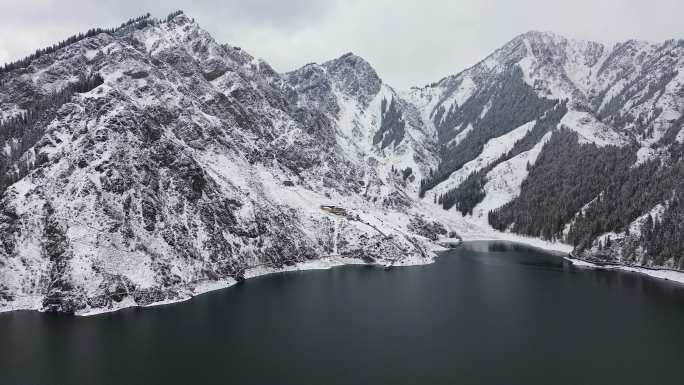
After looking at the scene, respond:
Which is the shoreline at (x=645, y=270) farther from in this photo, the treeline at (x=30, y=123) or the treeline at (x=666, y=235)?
the treeline at (x=30, y=123)

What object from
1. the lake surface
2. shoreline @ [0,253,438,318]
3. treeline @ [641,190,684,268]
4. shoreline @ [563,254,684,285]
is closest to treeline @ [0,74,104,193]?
shoreline @ [0,253,438,318]

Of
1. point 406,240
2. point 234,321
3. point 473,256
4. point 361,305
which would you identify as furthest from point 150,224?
point 473,256

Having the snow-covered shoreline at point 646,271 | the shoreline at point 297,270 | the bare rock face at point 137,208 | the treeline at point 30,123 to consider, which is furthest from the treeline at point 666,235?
Result: the treeline at point 30,123

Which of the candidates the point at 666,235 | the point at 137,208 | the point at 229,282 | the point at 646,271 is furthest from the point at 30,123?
the point at 666,235

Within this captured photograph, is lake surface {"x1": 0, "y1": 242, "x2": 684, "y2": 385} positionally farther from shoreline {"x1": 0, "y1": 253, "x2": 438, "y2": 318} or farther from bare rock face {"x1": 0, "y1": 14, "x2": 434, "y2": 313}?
bare rock face {"x1": 0, "y1": 14, "x2": 434, "y2": 313}

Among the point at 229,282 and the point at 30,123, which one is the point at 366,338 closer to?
the point at 229,282
